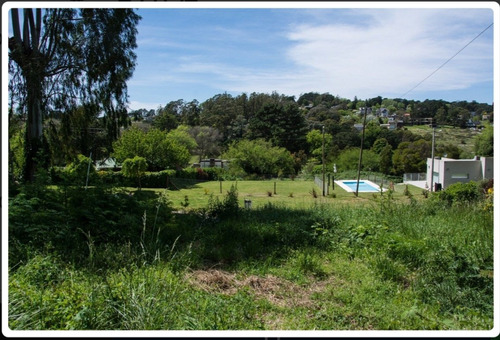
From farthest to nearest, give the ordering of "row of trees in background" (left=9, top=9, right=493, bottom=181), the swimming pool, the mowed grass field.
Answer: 1. the swimming pool
2. the mowed grass field
3. "row of trees in background" (left=9, top=9, right=493, bottom=181)

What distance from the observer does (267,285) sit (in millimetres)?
2758

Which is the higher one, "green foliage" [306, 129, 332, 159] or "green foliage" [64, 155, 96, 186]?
"green foliage" [306, 129, 332, 159]

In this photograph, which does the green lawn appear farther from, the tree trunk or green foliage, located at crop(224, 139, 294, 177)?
the tree trunk

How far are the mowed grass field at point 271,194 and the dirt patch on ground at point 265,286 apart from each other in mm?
2336

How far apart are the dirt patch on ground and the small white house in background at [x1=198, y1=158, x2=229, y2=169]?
4.15 m

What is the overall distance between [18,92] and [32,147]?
118cm

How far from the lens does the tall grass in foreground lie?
2.08 meters

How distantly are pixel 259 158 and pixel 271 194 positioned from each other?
6.82 ft

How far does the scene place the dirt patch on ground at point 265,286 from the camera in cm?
252

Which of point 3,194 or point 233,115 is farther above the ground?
point 233,115

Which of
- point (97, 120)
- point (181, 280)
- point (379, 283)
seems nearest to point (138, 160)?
point (97, 120)

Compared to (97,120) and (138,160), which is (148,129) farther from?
(97,120)

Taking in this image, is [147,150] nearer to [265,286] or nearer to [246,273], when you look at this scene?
[246,273]

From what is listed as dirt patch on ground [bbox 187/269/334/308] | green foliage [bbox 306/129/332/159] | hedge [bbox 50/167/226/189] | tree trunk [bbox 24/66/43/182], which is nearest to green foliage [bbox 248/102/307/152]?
green foliage [bbox 306/129/332/159]
